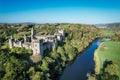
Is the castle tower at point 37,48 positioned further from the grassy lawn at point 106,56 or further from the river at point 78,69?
the grassy lawn at point 106,56

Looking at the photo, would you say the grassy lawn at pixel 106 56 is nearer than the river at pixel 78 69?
No

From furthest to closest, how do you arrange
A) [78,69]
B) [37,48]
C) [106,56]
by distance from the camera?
[106,56]
[78,69]
[37,48]

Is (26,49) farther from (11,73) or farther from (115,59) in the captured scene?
(115,59)

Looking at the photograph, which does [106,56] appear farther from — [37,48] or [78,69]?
[37,48]

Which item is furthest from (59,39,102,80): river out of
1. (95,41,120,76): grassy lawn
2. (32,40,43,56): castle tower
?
(32,40,43,56): castle tower

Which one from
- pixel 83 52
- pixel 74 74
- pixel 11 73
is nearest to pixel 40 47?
pixel 74 74

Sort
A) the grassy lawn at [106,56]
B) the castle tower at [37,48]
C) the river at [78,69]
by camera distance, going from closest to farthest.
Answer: the river at [78,69] < the castle tower at [37,48] < the grassy lawn at [106,56]

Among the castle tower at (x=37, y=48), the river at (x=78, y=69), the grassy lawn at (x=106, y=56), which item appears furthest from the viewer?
the grassy lawn at (x=106, y=56)

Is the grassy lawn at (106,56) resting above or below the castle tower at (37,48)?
below

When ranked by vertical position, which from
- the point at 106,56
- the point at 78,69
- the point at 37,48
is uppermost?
the point at 37,48

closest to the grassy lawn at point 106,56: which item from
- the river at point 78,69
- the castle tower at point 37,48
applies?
the river at point 78,69

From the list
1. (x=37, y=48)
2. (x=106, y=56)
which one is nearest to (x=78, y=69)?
(x=37, y=48)
